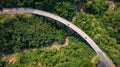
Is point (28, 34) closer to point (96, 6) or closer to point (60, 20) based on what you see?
point (60, 20)

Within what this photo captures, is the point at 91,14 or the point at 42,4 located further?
the point at 91,14

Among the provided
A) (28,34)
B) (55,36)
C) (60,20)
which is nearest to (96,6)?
(60,20)

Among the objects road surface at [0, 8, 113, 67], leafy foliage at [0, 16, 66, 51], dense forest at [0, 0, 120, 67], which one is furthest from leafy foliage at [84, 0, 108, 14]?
leafy foliage at [0, 16, 66, 51]

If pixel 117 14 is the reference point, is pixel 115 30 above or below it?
below

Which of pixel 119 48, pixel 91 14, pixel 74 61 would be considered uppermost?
pixel 91 14

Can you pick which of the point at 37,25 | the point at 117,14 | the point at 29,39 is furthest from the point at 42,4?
the point at 117,14

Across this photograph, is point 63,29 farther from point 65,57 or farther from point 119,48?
point 119,48

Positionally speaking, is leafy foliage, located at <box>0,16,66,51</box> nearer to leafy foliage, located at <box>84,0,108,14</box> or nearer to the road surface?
the road surface

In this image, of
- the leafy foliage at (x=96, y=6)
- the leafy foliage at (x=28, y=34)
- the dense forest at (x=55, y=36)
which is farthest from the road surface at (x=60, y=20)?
the leafy foliage at (x=96, y=6)
